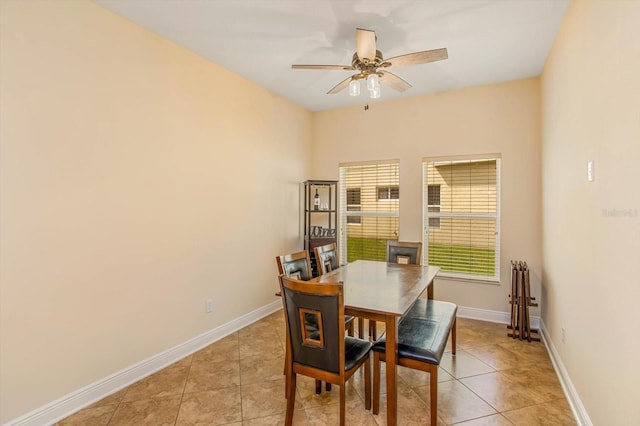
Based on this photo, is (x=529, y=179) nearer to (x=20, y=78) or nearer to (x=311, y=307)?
(x=311, y=307)

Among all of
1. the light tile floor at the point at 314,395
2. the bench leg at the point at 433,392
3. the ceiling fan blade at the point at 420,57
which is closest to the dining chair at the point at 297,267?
the light tile floor at the point at 314,395

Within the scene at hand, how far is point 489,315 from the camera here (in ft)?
12.4

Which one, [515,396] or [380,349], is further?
[515,396]

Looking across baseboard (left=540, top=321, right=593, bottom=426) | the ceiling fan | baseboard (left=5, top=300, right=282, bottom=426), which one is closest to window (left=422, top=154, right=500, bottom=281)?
baseboard (left=540, top=321, right=593, bottom=426)

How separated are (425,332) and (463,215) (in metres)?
2.28

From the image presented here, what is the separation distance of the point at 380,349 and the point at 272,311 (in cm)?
234

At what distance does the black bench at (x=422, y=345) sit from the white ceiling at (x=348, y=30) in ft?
7.46

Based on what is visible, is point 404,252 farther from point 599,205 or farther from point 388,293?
point 599,205

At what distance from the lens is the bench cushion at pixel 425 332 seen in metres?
1.91

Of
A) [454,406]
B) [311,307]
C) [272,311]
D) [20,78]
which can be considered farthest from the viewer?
[272,311]

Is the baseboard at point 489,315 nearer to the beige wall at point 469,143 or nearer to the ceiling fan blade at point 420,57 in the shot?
the beige wall at point 469,143

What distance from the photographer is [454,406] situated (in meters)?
2.15

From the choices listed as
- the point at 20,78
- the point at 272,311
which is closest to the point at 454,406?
the point at 272,311

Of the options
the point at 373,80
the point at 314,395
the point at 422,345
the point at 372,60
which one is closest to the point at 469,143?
the point at 373,80
